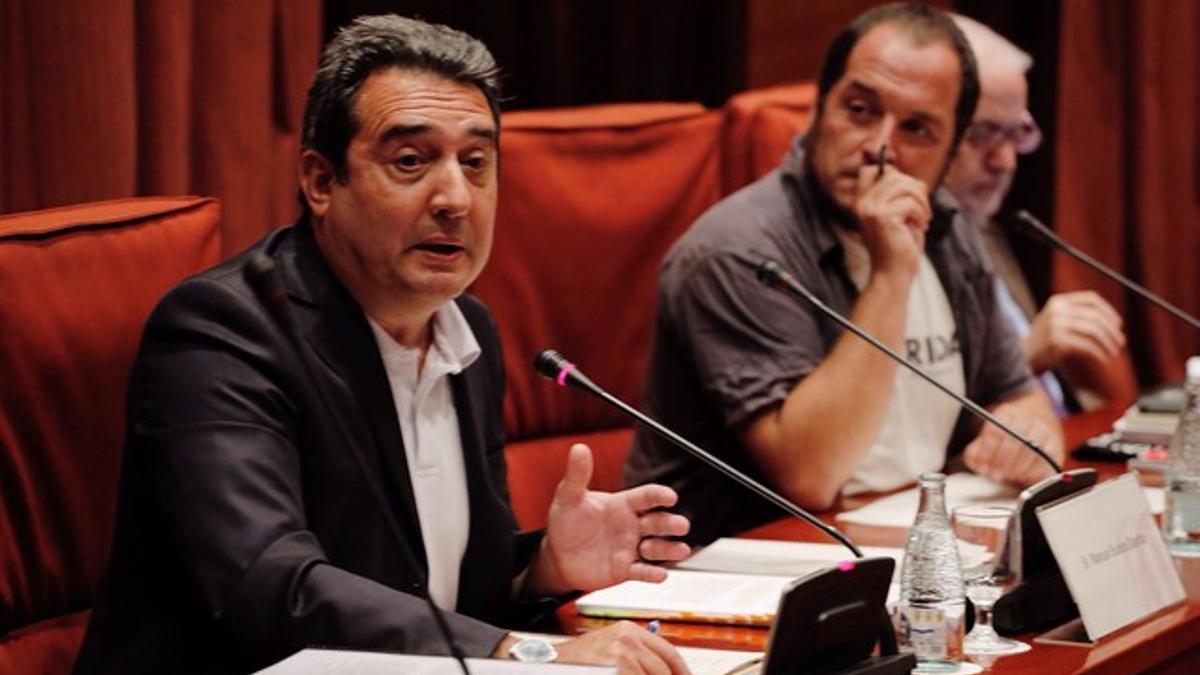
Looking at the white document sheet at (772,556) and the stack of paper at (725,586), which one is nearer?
the stack of paper at (725,586)

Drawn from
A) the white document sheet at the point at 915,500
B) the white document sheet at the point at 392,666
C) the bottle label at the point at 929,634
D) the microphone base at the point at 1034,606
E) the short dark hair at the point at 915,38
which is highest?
the short dark hair at the point at 915,38

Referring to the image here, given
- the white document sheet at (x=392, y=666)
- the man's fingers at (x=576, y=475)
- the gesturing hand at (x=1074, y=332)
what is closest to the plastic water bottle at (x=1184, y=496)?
the man's fingers at (x=576, y=475)

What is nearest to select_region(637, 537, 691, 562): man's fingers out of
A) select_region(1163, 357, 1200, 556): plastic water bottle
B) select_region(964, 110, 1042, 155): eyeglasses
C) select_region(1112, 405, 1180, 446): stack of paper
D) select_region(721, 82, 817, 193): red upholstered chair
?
select_region(1163, 357, 1200, 556): plastic water bottle

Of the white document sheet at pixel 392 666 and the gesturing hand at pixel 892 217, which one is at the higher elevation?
the gesturing hand at pixel 892 217

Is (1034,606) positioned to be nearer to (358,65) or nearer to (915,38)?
(358,65)

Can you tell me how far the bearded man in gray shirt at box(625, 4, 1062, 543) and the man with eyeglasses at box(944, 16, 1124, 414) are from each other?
41 centimetres

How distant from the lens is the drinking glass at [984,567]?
212 cm

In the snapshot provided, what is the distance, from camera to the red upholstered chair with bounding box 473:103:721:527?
326cm

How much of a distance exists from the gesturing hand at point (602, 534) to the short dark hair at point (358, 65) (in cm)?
45

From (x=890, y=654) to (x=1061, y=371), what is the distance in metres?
2.49

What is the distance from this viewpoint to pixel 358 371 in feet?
7.36

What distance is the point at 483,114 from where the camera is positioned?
235 cm

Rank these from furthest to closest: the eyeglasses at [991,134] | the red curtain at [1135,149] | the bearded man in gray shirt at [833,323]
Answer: the red curtain at [1135,149] → the eyeglasses at [991,134] → the bearded man in gray shirt at [833,323]

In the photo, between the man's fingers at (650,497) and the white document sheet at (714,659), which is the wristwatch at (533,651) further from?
the man's fingers at (650,497)
